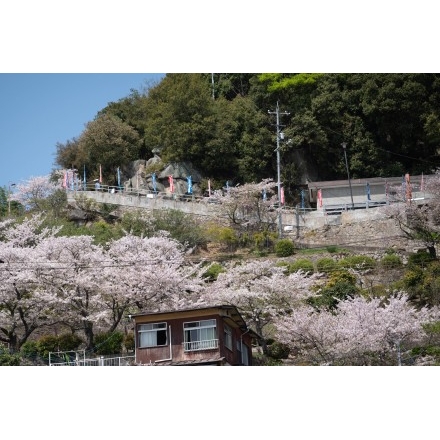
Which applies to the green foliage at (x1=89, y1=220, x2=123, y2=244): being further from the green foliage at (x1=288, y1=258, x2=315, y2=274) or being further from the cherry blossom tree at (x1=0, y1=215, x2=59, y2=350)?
the green foliage at (x1=288, y1=258, x2=315, y2=274)

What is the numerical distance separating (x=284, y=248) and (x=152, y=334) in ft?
18.8

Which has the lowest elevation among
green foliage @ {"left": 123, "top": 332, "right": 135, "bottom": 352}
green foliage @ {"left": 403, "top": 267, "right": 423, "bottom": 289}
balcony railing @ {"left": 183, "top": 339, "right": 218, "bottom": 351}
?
balcony railing @ {"left": 183, "top": 339, "right": 218, "bottom": 351}

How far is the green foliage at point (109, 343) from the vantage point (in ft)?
53.5

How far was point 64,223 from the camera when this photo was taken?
20.9 meters

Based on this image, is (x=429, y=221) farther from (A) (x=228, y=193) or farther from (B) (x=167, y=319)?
(B) (x=167, y=319)

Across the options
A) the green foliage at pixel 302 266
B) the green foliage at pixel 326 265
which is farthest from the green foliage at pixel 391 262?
the green foliage at pixel 302 266

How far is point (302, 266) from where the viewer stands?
1886 cm

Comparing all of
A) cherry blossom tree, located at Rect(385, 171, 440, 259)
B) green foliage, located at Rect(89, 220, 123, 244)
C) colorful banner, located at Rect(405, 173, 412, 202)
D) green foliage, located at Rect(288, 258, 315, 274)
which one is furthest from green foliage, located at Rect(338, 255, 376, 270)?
green foliage, located at Rect(89, 220, 123, 244)

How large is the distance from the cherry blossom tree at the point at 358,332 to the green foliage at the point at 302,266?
2.27m

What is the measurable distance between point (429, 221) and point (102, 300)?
7317 millimetres

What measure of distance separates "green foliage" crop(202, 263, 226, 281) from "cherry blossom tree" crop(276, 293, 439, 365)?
248 centimetres

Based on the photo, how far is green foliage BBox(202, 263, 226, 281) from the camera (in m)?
18.5

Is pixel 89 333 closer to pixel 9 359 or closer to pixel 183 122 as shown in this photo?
pixel 9 359

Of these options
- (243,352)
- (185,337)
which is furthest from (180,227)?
(185,337)
